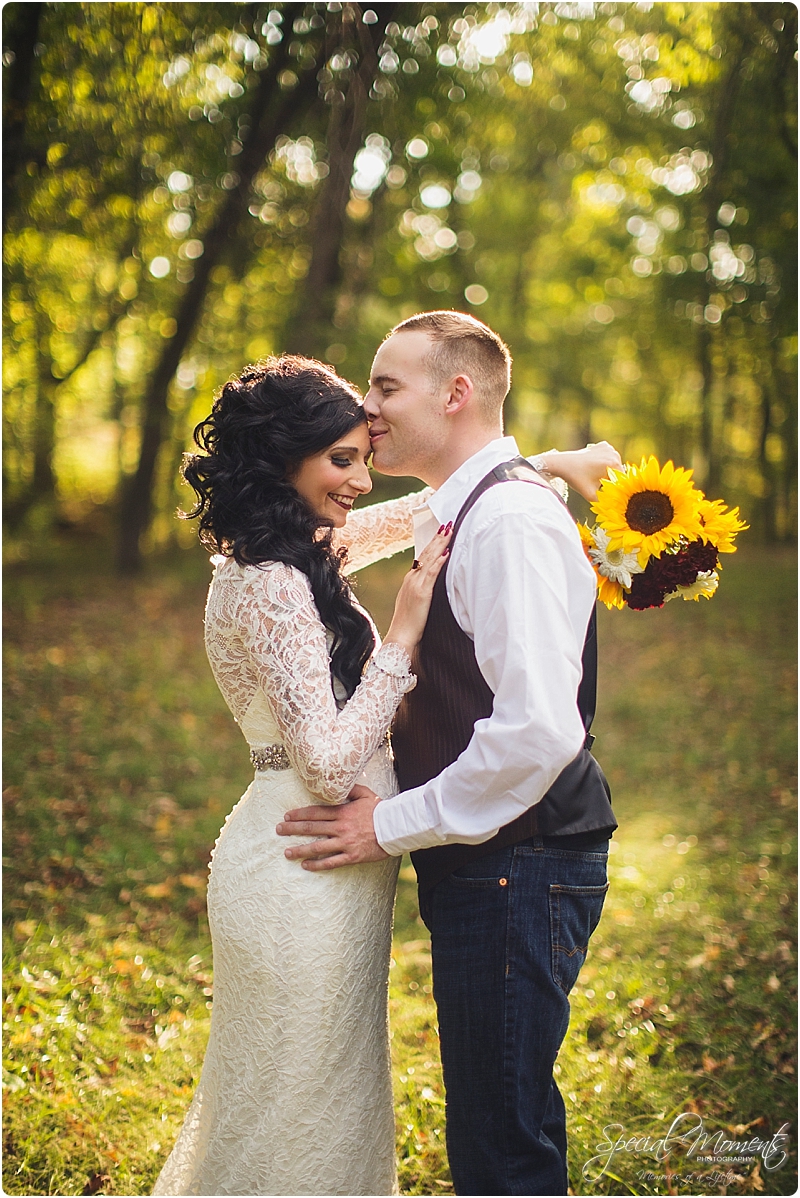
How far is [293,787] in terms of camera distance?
2.71 metres

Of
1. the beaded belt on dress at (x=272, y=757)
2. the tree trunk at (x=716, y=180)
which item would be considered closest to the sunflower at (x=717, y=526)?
the beaded belt on dress at (x=272, y=757)

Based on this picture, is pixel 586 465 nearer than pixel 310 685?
No

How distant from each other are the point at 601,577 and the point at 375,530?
108cm

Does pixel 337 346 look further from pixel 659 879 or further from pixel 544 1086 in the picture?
pixel 544 1086

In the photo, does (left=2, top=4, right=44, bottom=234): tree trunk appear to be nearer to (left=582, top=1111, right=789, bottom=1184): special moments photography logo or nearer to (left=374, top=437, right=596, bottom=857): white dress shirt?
(left=374, top=437, right=596, bottom=857): white dress shirt

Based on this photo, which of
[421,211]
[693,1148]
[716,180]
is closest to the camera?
[693,1148]

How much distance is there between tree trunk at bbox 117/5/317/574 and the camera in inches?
425

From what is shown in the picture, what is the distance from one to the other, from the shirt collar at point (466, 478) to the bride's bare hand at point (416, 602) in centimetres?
19

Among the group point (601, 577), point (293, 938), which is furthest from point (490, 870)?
point (601, 577)

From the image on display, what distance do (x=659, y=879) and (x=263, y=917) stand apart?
15.2ft

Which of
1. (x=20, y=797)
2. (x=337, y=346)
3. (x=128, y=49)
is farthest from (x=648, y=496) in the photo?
(x=337, y=346)

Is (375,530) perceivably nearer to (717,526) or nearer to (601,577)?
(601,577)

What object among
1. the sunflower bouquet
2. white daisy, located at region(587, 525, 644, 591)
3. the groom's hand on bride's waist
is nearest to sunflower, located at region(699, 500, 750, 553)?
the sunflower bouquet

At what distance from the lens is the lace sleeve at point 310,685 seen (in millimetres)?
2449
